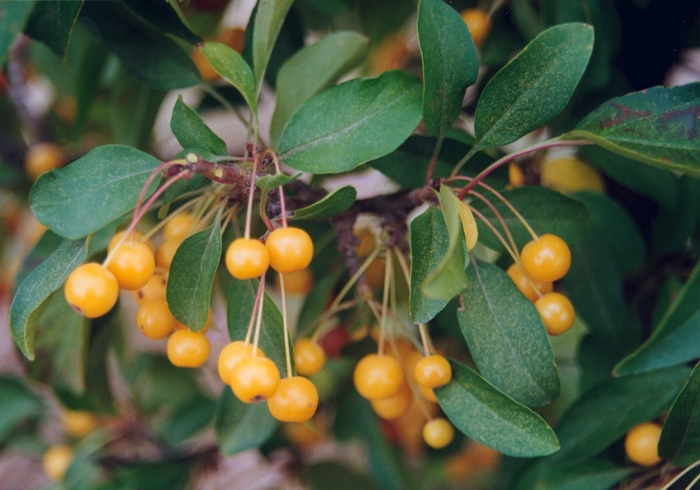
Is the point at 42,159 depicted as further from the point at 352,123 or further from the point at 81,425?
the point at 352,123

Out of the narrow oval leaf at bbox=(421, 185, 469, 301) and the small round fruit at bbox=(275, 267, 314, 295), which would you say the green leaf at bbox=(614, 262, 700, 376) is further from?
the small round fruit at bbox=(275, 267, 314, 295)

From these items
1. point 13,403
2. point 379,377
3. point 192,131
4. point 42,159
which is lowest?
point 13,403

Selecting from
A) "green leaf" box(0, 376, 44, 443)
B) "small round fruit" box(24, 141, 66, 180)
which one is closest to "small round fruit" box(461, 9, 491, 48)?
"small round fruit" box(24, 141, 66, 180)

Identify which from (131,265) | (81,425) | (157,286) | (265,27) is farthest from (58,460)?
(265,27)

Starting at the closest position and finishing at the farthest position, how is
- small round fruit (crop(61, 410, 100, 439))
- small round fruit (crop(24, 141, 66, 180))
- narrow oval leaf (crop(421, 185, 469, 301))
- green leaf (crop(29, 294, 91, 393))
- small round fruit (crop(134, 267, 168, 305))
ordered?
narrow oval leaf (crop(421, 185, 469, 301)), small round fruit (crop(134, 267, 168, 305)), green leaf (crop(29, 294, 91, 393)), small round fruit (crop(24, 141, 66, 180)), small round fruit (crop(61, 410, 100, 439))

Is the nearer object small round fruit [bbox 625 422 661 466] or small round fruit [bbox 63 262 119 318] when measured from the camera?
small round fruit [bbox 63 262 119 318]

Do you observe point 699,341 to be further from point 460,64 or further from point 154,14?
point 154,14

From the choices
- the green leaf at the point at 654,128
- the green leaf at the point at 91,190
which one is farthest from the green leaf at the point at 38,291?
the green leaf at the point at 654,128
